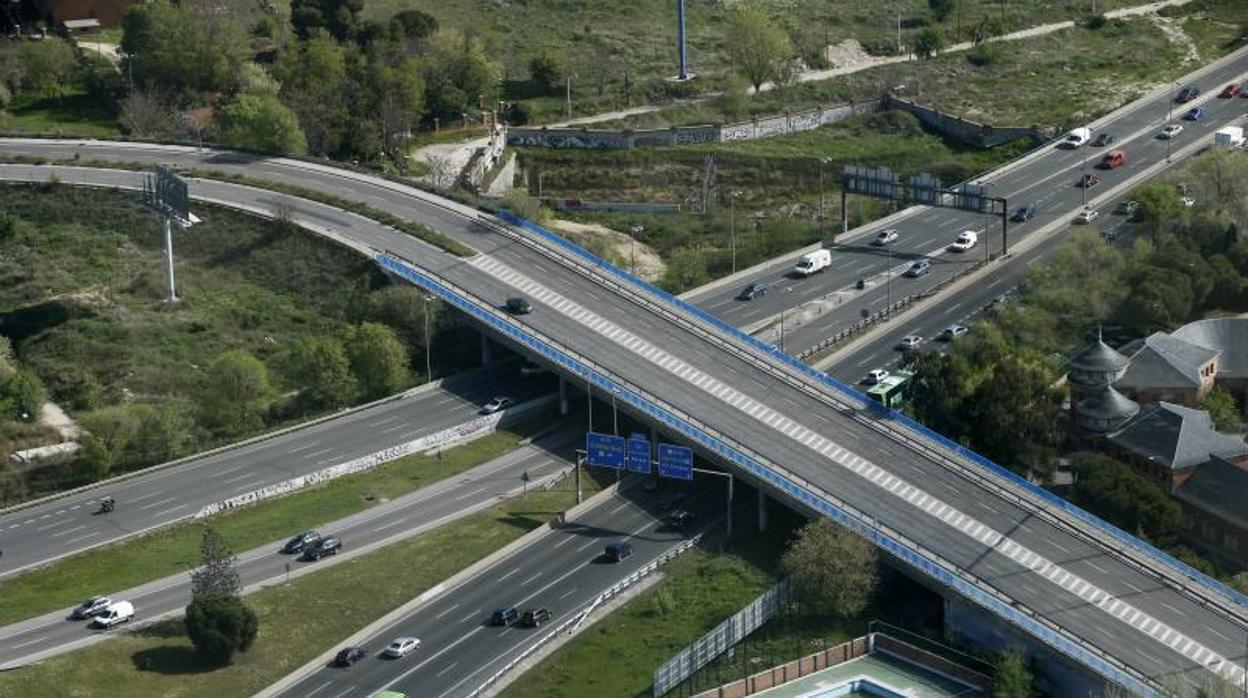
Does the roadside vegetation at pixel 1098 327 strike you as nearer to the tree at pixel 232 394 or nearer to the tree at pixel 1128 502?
the tree at pixel 1128 502

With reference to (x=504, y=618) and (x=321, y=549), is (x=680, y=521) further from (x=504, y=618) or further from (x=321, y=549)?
(x=321, y=549)

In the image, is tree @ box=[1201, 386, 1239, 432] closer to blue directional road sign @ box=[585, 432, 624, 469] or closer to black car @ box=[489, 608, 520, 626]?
blue directional road sign @ box=[585, 432, 624, 469]

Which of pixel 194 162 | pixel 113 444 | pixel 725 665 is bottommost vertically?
pixel 725 665

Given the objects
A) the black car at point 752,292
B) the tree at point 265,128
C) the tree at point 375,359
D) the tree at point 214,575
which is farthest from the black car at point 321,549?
the tree at point 265,128

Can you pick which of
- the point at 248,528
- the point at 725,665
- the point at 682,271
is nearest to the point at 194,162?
the point at 682,271

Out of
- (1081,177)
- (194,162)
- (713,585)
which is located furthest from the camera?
(1081,177)

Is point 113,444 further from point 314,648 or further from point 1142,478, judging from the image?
point 1142,478


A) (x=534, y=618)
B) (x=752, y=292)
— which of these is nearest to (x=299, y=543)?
(x=534, y=618)
